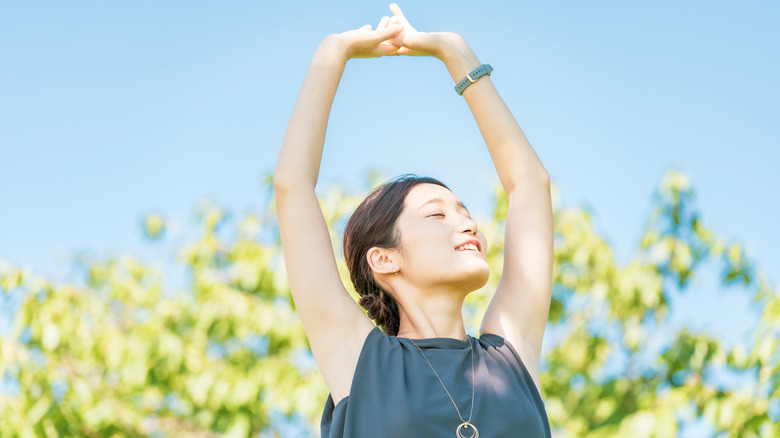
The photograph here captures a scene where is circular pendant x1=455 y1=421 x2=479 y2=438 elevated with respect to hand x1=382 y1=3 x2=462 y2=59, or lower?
lower

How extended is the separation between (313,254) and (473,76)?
2.15 feet

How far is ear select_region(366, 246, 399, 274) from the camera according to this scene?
1805mm

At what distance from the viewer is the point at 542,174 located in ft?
6.46

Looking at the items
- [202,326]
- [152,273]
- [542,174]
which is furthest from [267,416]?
[542,174]

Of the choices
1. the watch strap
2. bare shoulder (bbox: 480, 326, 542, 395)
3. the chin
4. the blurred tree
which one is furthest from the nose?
the blurred tree

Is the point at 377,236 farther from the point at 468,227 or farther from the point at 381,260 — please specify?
the point at 468,227

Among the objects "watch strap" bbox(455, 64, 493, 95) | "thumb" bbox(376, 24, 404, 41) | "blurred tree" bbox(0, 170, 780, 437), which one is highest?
"thumb" bbox(376, 24, 404, 41)

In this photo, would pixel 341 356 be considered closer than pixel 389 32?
Yes

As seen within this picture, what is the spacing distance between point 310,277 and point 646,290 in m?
3.66

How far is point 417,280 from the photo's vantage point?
1758mm

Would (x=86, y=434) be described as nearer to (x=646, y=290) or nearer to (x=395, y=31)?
(x=646, y=290)

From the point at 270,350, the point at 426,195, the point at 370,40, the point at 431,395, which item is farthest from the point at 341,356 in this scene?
the point at 270,350

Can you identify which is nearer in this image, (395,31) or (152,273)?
(395,31)

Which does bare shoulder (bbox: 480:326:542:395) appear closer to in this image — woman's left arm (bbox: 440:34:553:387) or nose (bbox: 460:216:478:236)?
woman's left arm (bbox: 440:34:553:387)
